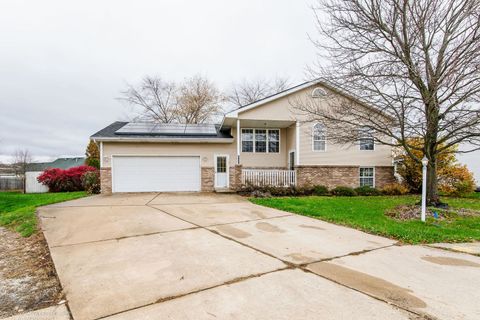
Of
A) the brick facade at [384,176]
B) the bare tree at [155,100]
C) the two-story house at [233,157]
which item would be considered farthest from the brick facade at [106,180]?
the bare tree at [155,100]

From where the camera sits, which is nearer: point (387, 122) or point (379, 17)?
point (379, 17)

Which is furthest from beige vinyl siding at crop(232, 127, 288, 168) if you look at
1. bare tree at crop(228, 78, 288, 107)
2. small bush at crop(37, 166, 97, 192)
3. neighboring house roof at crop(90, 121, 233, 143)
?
bare tree at crop(228, 78, 288, 107)

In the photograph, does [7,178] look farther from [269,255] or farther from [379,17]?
[379,17]

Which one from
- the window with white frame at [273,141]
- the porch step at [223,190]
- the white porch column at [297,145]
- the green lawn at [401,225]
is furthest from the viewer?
the window with white frame at [273,141]

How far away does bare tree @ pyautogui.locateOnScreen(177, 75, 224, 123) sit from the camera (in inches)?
1049

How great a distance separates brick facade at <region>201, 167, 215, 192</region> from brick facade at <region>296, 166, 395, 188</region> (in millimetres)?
4720

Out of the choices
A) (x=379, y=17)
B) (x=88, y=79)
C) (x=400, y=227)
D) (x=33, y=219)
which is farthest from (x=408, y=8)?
(x=88, y=79)

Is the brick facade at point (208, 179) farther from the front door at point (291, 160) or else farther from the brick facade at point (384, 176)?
the brick facade at point (384, 176)

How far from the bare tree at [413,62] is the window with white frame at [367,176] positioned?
580cm

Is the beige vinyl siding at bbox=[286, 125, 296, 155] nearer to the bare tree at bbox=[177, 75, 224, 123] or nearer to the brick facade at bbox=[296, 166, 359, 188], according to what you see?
the brick facade at bbox=[296, 166, 359, 188]

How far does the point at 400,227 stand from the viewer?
5.91m

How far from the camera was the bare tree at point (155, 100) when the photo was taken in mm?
26344

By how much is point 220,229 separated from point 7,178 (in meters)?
25.0

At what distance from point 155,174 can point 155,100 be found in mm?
16700
